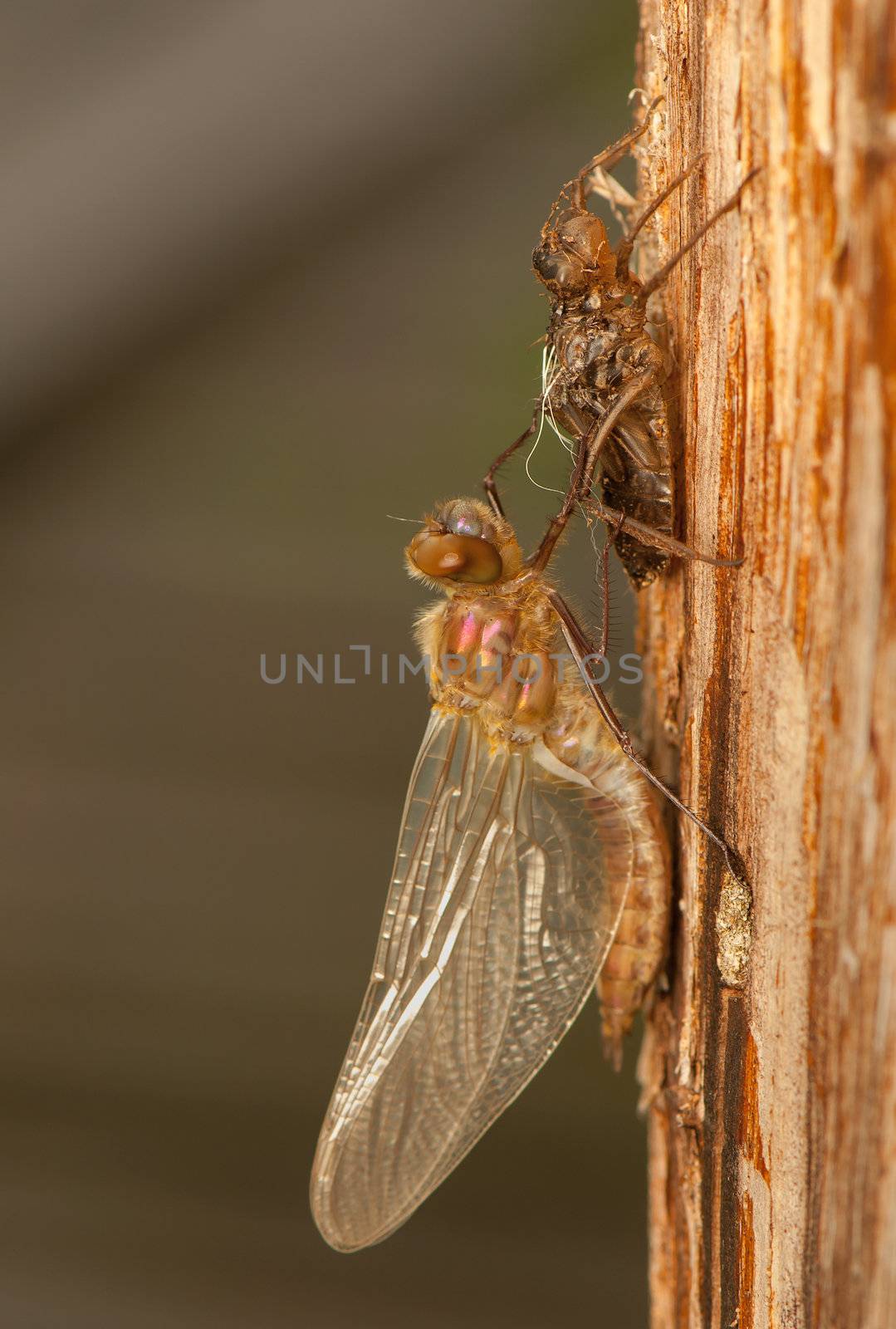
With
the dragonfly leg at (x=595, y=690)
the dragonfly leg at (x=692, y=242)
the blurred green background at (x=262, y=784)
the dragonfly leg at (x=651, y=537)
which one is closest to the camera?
the dragonfly leg at (x=692, y=242)

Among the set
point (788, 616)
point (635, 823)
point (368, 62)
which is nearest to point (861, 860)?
point (788, 616)

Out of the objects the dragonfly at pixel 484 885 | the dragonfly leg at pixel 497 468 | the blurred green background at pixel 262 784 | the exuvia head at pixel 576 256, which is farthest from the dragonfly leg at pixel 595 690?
the blurred green background at pixel 262 784

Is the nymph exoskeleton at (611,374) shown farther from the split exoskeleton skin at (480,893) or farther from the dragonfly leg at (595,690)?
the split exoskeleton skin at (480,893)

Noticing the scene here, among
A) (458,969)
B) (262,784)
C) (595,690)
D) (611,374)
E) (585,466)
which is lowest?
(458,969)

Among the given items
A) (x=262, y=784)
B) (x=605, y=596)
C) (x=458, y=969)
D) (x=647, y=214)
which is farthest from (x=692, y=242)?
(x=262, y=784)

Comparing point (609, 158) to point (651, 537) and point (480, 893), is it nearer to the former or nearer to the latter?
point (651, 537)
